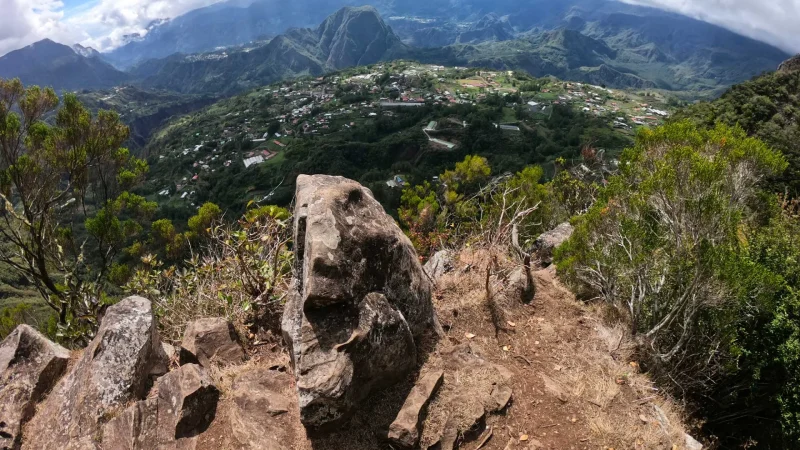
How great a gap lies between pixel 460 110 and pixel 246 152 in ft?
178

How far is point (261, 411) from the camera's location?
206 inches

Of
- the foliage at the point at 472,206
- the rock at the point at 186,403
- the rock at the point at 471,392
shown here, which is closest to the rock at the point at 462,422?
the rock at the point at 471,392

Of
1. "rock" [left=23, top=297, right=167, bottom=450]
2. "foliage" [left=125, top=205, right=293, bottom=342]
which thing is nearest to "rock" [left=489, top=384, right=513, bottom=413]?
"foliage" [left=125, top=205, right=293, bottom=342]

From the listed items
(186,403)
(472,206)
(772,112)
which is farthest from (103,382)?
(772,112)

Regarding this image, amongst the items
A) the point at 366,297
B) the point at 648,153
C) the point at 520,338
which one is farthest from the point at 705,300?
the point at 366,297

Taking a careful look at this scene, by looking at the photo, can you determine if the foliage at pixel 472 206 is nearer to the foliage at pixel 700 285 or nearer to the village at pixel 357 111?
the foliage at pixel 700 285

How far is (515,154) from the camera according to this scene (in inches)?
3031

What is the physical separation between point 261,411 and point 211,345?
1.88 meters

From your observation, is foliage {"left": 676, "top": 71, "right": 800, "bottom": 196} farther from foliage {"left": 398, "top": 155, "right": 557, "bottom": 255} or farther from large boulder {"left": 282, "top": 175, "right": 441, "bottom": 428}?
large boulder {"left": 282, "top": 175, "right": 441, "bottom": 428}

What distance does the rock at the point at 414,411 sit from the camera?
15.6 ft

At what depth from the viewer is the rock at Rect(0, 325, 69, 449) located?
5730 millimetres

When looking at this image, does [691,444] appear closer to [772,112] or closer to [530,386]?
[530,386]

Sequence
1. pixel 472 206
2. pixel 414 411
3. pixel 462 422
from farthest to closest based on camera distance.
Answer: pixel 472 206 < pixel 462 422 < pixel 414 411

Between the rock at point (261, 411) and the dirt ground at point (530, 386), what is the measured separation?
105 mm
